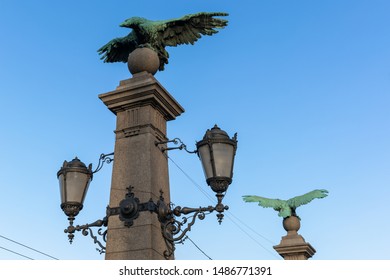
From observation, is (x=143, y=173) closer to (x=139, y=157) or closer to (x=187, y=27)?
(x=139, y=157)

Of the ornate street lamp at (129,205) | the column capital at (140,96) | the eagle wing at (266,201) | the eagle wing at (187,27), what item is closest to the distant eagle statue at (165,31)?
the eagle wing at (187,27)

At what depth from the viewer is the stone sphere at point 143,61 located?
28.6ft

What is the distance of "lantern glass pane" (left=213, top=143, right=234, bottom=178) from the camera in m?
→ 6.96

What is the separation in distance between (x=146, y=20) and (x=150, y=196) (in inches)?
107

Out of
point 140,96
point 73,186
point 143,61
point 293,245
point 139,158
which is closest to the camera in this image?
point 73,186

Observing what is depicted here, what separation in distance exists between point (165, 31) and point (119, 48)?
832 mm

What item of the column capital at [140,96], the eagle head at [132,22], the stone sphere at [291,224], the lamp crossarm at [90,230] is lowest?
the lamp crossarm at [90,230]

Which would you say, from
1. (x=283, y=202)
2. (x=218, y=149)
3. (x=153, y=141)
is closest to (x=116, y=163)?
(x=153, y=141)

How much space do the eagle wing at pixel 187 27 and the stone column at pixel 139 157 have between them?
80 centimetres

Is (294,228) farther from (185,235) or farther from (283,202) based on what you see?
(185,235)

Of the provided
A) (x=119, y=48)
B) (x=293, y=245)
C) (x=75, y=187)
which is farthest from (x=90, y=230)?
(x=293, y=245)

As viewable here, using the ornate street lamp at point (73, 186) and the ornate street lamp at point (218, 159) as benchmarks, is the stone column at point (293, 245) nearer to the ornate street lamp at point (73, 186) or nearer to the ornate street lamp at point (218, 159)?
the ornate street lamp at point (73, 186)

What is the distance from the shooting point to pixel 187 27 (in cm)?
905

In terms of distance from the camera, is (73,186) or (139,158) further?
(139,158)
